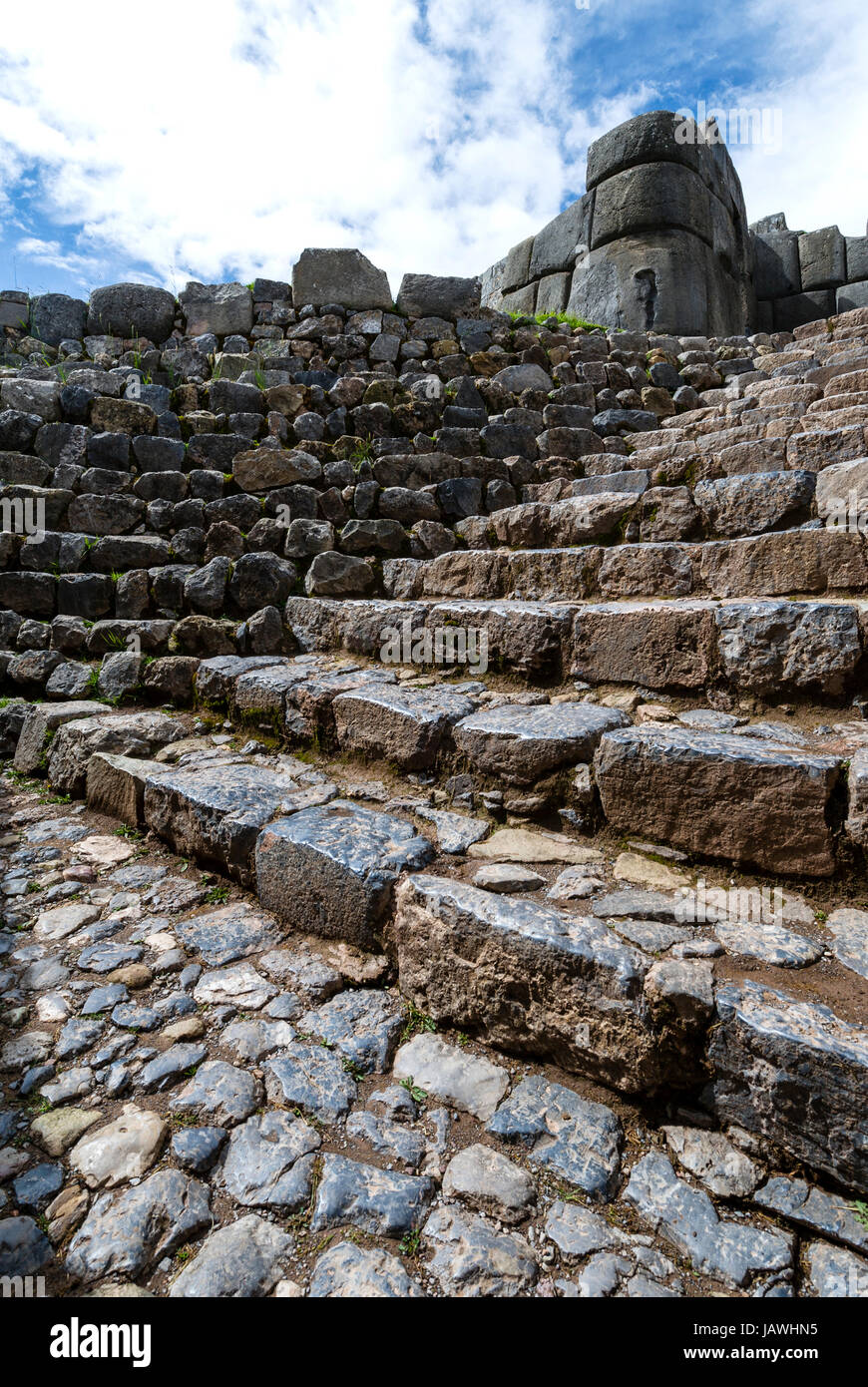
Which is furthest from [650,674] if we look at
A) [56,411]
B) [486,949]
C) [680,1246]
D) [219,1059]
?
[56,411]

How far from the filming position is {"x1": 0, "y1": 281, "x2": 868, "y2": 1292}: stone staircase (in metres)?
1.64

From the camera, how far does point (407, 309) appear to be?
7062mm

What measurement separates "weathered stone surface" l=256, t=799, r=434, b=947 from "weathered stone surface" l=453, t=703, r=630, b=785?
413 millimetres

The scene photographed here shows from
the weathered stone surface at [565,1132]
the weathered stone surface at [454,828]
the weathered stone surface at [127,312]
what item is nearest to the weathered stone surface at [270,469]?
the weathered stone surface at [127,312]

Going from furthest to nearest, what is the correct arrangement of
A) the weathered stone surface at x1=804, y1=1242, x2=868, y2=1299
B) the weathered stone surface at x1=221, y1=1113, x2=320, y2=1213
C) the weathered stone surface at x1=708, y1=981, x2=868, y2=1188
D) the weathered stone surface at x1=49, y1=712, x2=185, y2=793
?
the weathered stone surface at x1=49, y1=712, x2=185, y2=793, the weathered stone surface at x1=221, y1=1113, x2=320, y2=1213, the weathered stone surface at x1=708, y1=981, x2=868, y2=1188, the weathered stone surface at x1=804, y1=1242, x2=868, y2=1299

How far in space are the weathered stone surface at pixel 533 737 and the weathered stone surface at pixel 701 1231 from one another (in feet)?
3.96

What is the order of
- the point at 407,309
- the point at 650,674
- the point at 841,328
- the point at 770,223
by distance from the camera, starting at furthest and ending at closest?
1. the point at 770,223
2. the point at 841,328
3. the point at 407,309
4. the point at 650,674

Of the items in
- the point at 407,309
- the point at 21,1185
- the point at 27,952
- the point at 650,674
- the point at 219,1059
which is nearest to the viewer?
the point at 21,1185

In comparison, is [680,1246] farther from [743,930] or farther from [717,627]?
[717,627]

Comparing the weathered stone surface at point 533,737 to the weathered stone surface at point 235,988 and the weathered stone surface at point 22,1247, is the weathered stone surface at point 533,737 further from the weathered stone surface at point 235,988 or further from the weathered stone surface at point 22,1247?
the weathered stone surface at point 22,1247

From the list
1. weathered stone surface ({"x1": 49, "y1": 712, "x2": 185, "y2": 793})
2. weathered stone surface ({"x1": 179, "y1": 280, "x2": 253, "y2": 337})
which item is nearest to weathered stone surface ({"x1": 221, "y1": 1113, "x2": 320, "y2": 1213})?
weathered stone surface ({"x1": 49, "y1": 712, "x2": 185, "y2": 793})

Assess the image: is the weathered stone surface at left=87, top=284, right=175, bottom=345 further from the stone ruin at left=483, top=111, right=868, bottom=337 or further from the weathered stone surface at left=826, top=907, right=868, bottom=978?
the weathered stone surface at left=826, top=907, right=868, bottom=978
